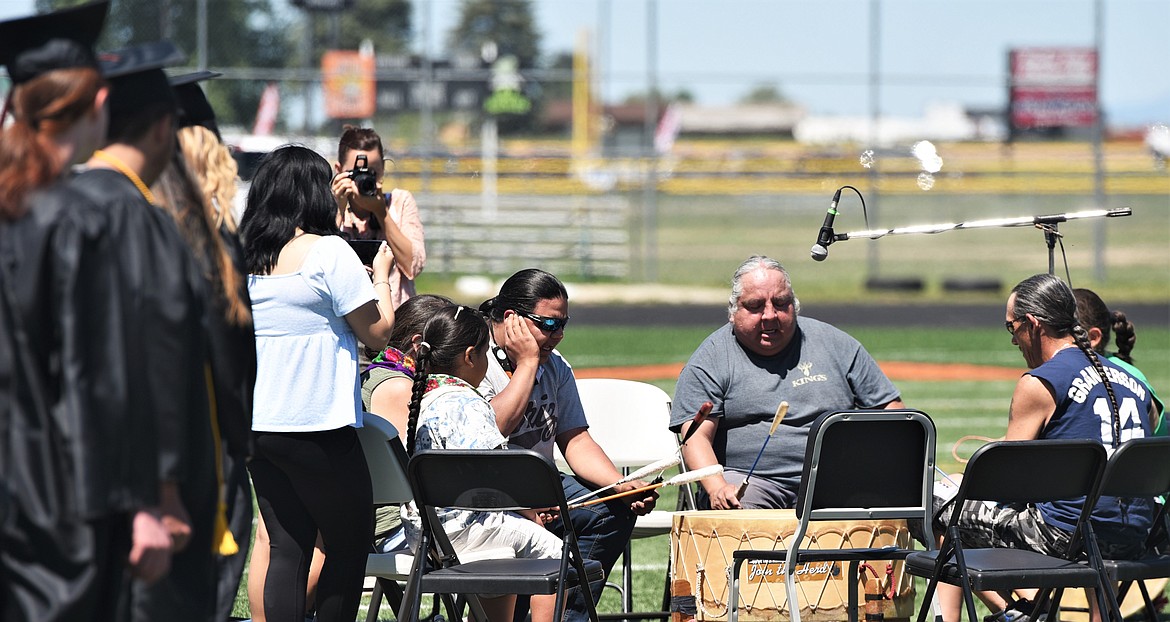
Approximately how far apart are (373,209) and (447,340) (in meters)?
1.82

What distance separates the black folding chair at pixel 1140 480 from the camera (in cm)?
435

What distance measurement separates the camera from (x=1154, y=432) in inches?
206

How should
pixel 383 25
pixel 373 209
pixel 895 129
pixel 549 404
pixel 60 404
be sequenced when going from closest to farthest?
pixel 60 404 < pixel 549 404 < pixel 373 209 < pixel 383 25 < pixel 895 129

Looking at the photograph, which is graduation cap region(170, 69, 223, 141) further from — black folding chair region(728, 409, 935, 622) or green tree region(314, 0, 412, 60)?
green tree region(314, 0, 412, 60)

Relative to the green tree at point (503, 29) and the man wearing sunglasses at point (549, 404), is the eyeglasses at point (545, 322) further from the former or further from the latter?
the green tree at point (503, 29)

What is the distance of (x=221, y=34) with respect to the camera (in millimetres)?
22672

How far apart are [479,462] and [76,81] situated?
1.82 meters

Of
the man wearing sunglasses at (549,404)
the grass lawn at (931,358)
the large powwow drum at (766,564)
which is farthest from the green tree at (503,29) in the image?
the large powwow drum at (766,564)

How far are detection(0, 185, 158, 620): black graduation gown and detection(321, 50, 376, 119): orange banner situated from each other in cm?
2045

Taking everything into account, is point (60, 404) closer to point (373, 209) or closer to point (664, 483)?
point (664, 483)

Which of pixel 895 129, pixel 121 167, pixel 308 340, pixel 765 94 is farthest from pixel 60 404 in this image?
pixel 765 94

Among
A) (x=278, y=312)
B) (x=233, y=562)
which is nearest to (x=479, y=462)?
(x=278, y=312)

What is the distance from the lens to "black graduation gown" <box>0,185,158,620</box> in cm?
261

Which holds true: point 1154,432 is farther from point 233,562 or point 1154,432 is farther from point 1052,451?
point 233,562
